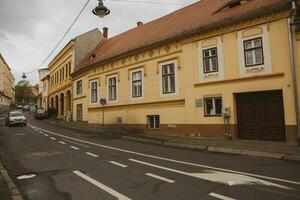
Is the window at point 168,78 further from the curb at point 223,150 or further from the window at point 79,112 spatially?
the window at point 79,112

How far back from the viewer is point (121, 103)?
2388 centimetres

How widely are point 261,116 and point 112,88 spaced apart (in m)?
13.9

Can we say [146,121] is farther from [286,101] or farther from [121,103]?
[286,101]

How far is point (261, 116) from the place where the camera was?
1509 cm

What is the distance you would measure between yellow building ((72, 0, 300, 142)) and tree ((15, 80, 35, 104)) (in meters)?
95.0

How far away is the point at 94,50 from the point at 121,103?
1340 centimetres

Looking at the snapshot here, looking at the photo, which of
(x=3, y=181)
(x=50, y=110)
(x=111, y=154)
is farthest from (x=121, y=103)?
(x=50, y=110)

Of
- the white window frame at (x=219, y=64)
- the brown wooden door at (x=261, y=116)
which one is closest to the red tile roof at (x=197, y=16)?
the white window frame at (x=219, y=64)

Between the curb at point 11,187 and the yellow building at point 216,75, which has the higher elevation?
the yellow building at point 216,75

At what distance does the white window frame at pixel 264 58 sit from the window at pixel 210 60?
159 centimetres

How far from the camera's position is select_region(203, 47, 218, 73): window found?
1691 cm

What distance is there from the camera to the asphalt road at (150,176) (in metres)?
6.46

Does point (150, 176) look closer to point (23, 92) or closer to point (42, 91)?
point (42, 91)

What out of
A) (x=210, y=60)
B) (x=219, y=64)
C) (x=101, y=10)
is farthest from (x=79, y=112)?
(x=101, y=10)
